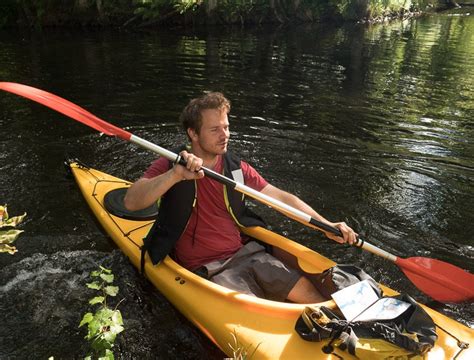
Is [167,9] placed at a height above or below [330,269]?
above

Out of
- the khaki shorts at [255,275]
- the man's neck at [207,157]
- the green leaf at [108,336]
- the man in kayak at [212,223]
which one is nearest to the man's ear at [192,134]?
the man in kayak at [212,223]

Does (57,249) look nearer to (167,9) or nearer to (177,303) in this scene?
(177,303)

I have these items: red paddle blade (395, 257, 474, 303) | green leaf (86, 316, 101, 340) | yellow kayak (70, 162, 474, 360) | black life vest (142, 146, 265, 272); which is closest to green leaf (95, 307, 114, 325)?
green leaf (86, 316, 101, 340)

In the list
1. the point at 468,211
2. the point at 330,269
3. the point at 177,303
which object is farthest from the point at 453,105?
the point at 177,303

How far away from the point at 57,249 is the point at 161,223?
5.53ft

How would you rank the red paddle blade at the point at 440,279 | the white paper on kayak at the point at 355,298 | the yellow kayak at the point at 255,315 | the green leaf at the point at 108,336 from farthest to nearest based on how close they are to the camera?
the red paddle blade at the point at 440,279 < the white paper on kayak at the point at 355,298 < the yellow kayak at the point at 255,315 < the green leaf at the point at 108,336

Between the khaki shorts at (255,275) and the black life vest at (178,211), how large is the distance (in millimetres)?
328

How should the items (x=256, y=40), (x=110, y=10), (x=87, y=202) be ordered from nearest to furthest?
(x=87, y=202)
(x=256, y=40)
(x=110, y=10)

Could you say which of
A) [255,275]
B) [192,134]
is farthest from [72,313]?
[192,134]

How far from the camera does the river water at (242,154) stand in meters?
3.53

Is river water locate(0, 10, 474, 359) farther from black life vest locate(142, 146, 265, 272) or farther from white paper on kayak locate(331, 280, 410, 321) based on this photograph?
white paper on kayak locate(331, 280, 410, 321)

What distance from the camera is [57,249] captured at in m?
4.32

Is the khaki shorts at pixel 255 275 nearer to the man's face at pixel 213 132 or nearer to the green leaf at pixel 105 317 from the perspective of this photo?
the man's face at pixel 213 132

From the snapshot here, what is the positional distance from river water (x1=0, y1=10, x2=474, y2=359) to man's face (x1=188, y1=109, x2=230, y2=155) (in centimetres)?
143
